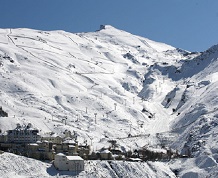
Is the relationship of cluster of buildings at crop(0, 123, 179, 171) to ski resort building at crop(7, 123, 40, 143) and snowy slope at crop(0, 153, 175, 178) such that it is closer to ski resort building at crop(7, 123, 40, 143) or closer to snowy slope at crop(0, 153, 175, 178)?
ski resort building at crop(7, 123, 40, 143)

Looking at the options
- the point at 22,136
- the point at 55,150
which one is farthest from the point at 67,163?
the point at 22,136

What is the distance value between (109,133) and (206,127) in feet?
104

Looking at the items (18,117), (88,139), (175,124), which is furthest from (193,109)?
(18,117)

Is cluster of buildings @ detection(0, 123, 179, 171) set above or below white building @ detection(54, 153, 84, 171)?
above

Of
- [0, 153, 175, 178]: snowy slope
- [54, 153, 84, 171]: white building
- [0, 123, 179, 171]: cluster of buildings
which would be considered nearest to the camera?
[0, 153, 175, 178]: snowy slope

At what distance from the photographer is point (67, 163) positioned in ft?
313

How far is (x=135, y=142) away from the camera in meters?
154

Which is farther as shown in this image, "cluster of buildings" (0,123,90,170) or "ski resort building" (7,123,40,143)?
"ski resort building" (7,123,40,143)

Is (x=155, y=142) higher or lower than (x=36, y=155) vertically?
higher

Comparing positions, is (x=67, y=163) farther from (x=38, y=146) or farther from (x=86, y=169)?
(x=38, y=146)

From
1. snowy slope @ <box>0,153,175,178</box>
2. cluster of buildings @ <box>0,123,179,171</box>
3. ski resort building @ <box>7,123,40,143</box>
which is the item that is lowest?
snowy slope @ <box>0,153,175,178</box>

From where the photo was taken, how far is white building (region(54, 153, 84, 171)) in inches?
3730

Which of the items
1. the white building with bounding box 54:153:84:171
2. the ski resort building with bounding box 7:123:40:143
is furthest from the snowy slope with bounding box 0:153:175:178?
the ski resort building with bounding box 7:123:40:143

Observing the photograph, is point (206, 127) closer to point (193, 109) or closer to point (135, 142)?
point (135, 142)
